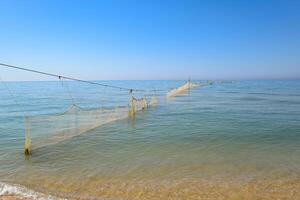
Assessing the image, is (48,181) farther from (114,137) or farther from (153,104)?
(153,104)

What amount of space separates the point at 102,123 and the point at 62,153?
243 inches

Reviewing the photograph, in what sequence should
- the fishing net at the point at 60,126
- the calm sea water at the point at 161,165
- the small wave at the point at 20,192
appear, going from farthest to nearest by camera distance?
the fishing net at the point at 60,126
the calm sea water at the point at 161,165
the small wave at the point at 20,192

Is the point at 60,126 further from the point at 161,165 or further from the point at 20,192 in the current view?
the point at 20,192

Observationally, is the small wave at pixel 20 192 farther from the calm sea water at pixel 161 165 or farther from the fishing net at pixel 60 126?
the fishing net at pixel 60 126

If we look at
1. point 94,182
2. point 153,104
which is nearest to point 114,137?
point 94,182

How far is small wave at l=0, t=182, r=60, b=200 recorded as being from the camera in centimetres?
595

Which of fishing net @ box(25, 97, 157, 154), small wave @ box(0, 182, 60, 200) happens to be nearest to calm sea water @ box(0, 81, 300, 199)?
small wave @ box(0, 182, 60, 200)

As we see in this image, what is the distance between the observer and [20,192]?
6.24 meters

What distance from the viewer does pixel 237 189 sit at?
6.68 metres

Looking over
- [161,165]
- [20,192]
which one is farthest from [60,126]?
[20,192]

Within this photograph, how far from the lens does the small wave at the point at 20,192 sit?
5.95m

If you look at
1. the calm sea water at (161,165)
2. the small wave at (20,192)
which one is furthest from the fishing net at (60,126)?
the small wave at (20,192)

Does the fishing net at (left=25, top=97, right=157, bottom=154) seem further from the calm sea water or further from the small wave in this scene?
the small wave

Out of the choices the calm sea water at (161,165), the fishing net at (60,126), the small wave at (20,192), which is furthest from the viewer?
the fishing net at (60,126)
